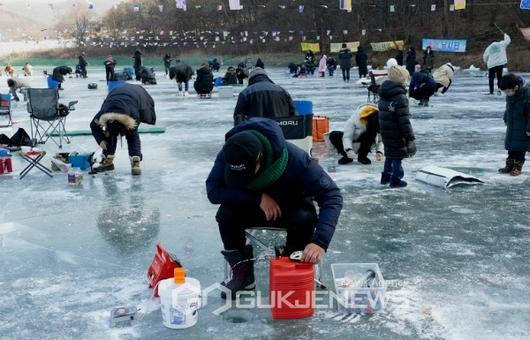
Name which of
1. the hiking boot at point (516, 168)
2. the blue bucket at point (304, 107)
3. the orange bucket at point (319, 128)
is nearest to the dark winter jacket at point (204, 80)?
the orange bucket at point (319, 128)

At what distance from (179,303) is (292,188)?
885 mm

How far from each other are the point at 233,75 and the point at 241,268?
17789 millimetres

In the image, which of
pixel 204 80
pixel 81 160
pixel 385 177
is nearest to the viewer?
pixel 385 177

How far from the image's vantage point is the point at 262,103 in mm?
5734

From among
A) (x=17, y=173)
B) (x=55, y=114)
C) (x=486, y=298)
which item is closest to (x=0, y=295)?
(x=486, y=298)

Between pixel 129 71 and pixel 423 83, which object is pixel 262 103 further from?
pixel 129 71

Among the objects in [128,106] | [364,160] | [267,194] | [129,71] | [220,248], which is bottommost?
[220,248]

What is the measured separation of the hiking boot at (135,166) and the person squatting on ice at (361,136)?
2536mm

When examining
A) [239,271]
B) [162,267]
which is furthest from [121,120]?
[239,271]

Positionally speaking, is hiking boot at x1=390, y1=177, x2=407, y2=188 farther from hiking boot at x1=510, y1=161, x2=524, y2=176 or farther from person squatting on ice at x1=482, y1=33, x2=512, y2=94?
person squatting on ice at x1=482, y1=33, x2=512, y2=94

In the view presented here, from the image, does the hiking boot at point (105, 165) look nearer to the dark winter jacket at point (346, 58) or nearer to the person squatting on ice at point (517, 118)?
the person squatting on ice at point (517, 118)

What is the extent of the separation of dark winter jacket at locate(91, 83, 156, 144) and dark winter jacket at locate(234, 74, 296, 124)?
1.64 m

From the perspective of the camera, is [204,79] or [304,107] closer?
[304,107]

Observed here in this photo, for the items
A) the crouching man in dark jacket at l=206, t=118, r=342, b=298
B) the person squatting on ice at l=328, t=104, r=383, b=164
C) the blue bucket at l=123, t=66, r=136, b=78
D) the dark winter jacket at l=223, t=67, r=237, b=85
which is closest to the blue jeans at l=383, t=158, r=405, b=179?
the person squatting on ice at l=328, t=104, r=383, b=164
